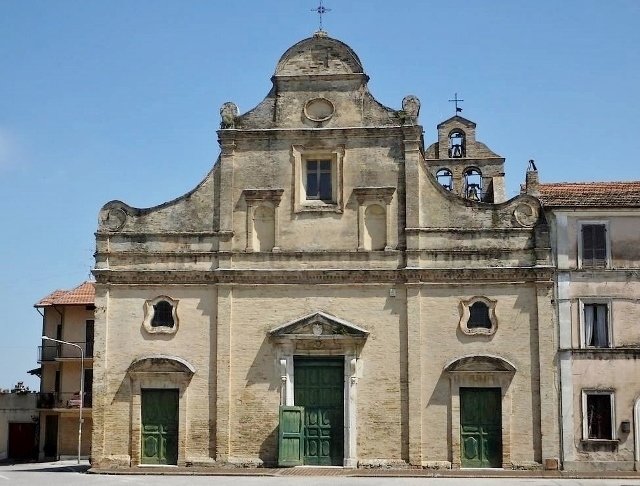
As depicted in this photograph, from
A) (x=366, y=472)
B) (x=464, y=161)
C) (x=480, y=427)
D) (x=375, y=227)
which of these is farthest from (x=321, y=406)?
(x=464, y=161)

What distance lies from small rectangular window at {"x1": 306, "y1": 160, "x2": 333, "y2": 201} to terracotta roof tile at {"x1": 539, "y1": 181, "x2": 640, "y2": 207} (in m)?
7.27

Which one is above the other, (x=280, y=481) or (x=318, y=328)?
(x=318, y=328)

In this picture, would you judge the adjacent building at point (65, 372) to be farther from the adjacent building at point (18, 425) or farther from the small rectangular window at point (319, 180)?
the small rectangular window at point (319, 180)

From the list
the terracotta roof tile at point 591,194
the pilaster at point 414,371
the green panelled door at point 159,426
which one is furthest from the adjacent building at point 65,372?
the terracotta roof tile at point 591,194

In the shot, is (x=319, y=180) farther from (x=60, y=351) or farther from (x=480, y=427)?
(x=60, y=351)

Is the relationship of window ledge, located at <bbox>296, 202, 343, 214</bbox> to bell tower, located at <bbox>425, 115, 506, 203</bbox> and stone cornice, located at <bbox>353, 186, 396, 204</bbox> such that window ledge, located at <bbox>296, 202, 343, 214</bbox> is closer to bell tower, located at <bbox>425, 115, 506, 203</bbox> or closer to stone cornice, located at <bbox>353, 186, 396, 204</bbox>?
stone cornice, located at <bbox>353, 186, 396, 204</bbox>

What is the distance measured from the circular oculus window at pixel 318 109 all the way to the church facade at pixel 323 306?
0.23ft

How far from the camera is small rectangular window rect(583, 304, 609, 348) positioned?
30.8 m

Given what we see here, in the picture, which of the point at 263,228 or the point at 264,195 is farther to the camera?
the point at 263,228

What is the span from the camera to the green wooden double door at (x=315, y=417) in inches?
1199

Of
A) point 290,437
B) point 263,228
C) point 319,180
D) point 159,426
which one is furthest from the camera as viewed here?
point 319,180

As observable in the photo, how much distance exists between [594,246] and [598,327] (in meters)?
2.65

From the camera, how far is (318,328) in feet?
102

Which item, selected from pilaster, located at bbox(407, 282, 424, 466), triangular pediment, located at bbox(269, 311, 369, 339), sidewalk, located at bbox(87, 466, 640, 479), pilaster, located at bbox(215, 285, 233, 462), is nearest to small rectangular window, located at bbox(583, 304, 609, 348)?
sidewalk, located at bbox(87, 466, 640, 479)
